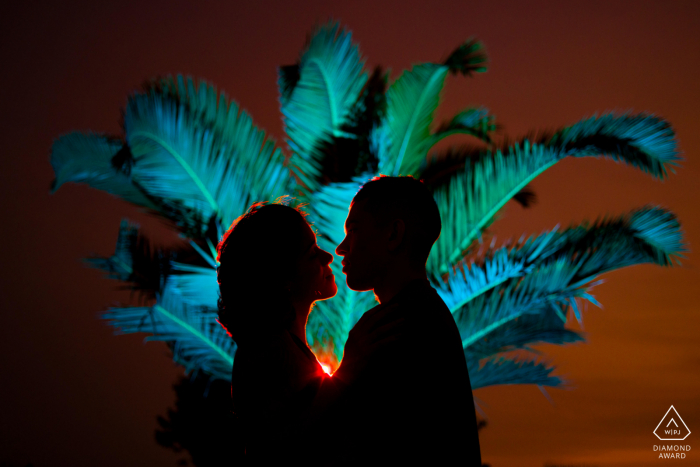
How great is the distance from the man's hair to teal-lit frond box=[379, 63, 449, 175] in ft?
16.2

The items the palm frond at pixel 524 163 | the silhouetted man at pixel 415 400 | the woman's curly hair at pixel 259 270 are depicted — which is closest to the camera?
the silhouetted man at pixel 415 400

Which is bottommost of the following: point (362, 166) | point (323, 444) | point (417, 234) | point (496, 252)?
point (323, 444)

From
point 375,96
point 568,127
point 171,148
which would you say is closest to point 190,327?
point 171,148

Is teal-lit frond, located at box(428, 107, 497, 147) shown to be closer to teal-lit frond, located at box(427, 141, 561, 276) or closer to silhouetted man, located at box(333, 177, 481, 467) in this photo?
teal-lit frond, located at box(427, 141, 561, 276)

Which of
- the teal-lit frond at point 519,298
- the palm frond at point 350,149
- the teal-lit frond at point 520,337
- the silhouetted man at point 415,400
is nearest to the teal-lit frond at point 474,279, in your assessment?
the teal-lit frond at point 519,298

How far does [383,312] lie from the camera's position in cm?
241

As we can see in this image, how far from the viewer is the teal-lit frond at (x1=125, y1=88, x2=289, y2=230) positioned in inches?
284

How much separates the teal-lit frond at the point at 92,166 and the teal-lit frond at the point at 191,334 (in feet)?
3.96

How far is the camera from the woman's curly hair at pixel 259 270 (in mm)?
2566

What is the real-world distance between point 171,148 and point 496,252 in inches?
152

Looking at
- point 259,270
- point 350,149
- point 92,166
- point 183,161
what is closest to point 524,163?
point 350,149

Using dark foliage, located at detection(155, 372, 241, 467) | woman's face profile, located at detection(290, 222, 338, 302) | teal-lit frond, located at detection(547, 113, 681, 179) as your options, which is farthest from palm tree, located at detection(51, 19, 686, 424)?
woman's face profile, located at detection(290, 222, 338, 302)

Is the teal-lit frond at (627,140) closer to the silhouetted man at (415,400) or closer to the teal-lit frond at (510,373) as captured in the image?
the teal-lit frond at (510,373)

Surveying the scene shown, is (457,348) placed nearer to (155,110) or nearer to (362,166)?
(362,166)
